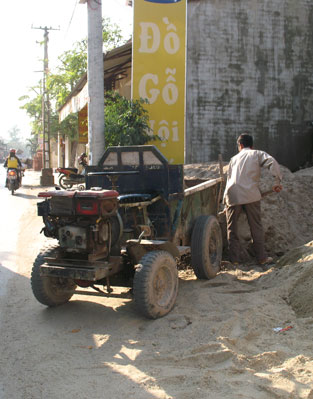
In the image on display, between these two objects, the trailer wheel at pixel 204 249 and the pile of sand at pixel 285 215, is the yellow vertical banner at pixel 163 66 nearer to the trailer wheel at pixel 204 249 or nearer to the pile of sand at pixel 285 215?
the pile of sand at pixel 285 215

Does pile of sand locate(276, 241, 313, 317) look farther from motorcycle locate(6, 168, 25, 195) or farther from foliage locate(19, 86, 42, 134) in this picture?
foliage locate(19, 86, 42, 134)

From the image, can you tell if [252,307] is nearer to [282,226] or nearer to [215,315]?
[215,315]

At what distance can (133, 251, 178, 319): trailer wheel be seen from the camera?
4266mm

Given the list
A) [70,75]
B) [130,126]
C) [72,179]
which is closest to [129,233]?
[130,126]

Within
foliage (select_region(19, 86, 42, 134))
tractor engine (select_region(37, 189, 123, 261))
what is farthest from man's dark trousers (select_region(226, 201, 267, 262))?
foliage (select_region(19, 86, 42, 134))

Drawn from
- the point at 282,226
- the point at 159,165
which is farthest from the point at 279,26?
the point at 159,165

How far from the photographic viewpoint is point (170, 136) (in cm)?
1026

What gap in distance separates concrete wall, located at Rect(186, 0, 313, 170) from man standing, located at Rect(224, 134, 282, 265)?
230 inches

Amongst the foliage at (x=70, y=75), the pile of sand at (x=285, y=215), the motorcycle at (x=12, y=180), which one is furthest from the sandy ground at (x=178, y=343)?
the foliage at (x=70, y=75)

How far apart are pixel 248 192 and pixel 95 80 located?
362 cm

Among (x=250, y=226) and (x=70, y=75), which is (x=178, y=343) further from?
(x=70, y=75)

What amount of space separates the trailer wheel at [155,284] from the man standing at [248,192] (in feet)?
6.59

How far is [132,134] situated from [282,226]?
4207 mm

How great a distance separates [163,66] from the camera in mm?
10039
